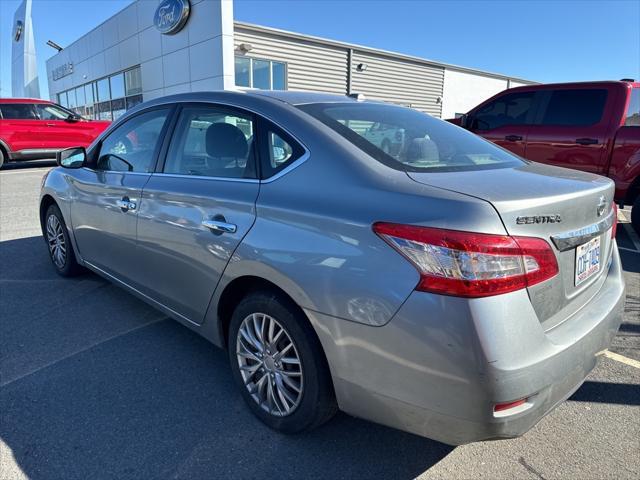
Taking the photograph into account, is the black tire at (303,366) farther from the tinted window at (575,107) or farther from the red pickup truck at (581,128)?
the tinted window at (575,107)

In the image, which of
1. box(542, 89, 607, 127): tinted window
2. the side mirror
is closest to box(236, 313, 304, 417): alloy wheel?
the side mirror

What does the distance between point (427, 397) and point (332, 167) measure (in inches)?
39.6

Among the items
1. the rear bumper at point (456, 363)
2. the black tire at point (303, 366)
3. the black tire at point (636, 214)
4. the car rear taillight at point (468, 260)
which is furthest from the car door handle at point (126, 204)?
the black tire at point (636, 214)

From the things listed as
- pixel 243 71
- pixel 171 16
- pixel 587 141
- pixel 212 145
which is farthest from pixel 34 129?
pixel 587 141

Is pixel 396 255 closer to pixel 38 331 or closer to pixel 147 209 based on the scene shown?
pixel 147 209

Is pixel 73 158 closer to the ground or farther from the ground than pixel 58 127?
closer to the ground

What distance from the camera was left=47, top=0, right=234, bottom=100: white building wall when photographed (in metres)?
14.3

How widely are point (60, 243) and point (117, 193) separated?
1.56 m

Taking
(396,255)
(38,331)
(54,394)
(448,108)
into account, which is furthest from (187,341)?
(448,108)

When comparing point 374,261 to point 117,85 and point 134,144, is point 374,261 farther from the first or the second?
point 117,85

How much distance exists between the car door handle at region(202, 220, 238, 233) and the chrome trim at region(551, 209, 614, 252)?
143cm

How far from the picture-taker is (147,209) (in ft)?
9.63

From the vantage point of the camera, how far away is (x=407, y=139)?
2.43 m

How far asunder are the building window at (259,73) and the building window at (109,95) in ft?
14.8
